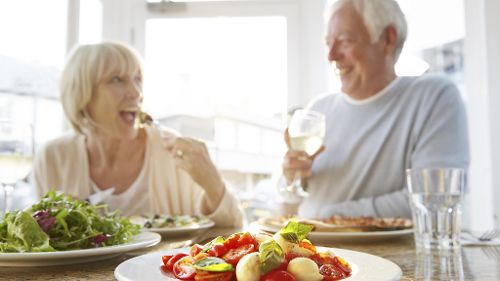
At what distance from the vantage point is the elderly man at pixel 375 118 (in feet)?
5.64

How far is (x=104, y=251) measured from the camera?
673 mm

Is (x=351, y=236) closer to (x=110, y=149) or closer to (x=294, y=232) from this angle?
(x=294, y=232)

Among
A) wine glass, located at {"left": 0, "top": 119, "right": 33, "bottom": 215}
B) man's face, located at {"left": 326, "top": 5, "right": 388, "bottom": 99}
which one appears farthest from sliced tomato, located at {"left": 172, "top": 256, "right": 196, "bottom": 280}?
man's face, located at {"left": 326, "top": 5, "right": 388, "bottom": 99}

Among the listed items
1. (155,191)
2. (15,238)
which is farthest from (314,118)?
(15,238)

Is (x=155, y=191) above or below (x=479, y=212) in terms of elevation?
above

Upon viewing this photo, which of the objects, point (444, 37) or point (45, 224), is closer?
point (45, 224)

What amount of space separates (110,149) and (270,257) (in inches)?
61.7

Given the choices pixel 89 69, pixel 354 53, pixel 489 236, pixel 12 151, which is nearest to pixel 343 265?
pixel 489 236

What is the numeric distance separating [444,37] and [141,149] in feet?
6.61

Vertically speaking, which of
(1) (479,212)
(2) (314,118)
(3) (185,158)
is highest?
(2) (314,118)

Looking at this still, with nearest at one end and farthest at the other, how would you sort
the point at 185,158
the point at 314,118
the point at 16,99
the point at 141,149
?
1. the point at 314,118
2. the point at 185,158
3. the point at 141,149
4. the point at 16,99

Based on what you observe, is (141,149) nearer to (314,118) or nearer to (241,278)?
(314,118)

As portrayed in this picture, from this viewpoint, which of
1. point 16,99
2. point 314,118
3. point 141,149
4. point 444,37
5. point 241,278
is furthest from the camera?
point 444,37

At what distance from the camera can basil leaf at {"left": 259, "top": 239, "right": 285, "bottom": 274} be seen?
1.55 feet
